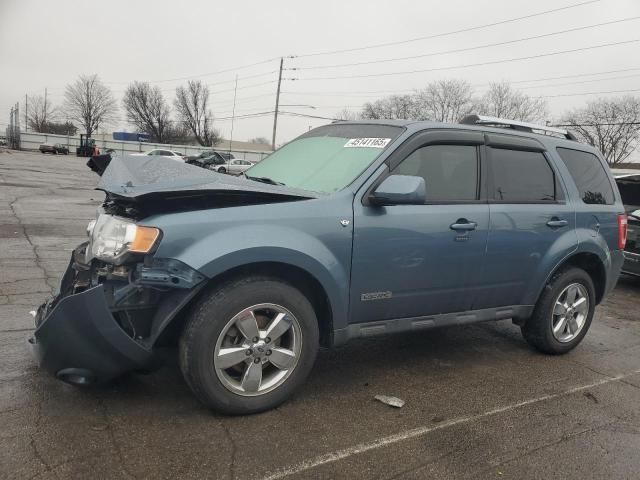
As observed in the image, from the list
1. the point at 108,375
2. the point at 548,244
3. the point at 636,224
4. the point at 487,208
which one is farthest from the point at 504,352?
the point at 636,224

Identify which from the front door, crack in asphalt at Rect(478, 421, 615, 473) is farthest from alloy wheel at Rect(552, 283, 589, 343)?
crack in asphalt at Rect(478, 421, 615, 473)

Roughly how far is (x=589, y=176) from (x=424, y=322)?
2381 millimetres

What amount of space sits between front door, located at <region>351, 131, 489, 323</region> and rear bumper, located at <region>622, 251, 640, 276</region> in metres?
4.68

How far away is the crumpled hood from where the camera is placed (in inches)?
114

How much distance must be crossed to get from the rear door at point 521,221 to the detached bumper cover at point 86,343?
2585 millimetres

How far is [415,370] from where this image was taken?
13.7ft

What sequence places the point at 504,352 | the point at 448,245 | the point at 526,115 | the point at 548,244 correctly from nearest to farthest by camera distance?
the point at 448,245
the point at 548,244
the point at 504,352
the point at 526,115

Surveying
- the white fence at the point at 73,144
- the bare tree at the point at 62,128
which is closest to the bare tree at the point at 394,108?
the white fence at the point at 73,144

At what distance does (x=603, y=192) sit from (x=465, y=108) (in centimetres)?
6813

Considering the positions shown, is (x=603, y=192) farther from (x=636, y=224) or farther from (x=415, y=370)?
(x=636, y=224)

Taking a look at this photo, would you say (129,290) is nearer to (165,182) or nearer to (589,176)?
(165,182)

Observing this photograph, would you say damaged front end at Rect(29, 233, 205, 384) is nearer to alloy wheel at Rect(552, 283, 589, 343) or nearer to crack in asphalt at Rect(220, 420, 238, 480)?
crack in asphalt at Rect(220, 420, 238, 480)

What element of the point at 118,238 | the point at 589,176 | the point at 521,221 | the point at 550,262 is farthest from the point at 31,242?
the point at 589,176

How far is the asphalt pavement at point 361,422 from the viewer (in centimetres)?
268
